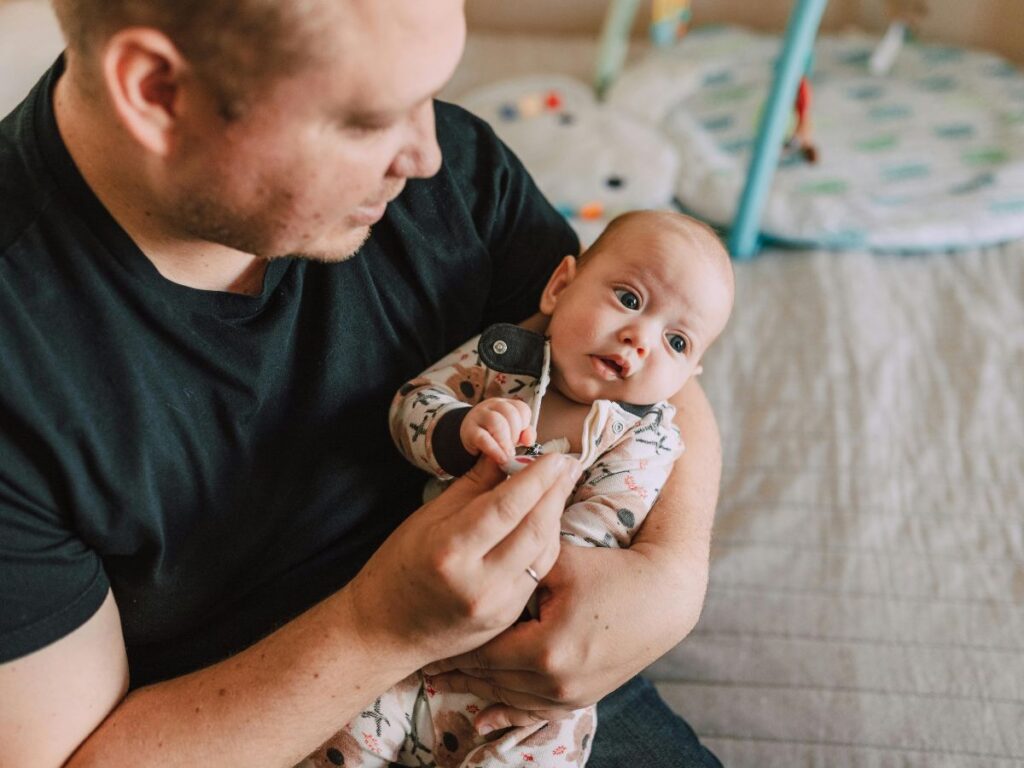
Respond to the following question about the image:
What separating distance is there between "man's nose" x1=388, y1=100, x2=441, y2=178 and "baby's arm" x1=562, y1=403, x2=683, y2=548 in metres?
0.38

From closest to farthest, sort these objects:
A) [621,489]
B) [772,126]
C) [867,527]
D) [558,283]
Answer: [621,489], [558,283], [867,527], [772,126]

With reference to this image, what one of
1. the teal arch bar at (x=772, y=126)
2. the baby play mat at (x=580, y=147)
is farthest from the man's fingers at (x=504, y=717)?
the teal arch bar at (x=772, y=126)

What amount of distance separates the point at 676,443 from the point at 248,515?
493 millimetres

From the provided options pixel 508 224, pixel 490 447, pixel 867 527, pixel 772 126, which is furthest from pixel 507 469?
pixel 772 126

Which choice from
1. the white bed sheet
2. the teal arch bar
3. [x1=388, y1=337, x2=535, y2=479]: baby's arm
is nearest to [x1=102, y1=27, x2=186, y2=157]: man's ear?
[x1=388, y1=337, x2=535, y2=479]: baby's arm

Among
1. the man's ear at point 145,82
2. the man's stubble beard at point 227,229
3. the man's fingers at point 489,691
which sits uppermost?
the man's ear at point 145,82

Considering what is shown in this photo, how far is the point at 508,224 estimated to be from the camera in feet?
3.73

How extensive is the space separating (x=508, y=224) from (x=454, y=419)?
31 cm

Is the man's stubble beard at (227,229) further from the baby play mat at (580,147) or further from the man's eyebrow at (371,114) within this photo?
the baby play mat at (580,147)

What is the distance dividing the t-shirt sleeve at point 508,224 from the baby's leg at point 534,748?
49 cm

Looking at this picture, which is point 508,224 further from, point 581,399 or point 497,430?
point 497,430

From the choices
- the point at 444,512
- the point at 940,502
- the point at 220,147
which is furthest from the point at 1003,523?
the point at 220,147

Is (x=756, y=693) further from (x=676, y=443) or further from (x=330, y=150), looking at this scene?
(x=330, y=150)

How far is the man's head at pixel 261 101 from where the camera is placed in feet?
2.31
